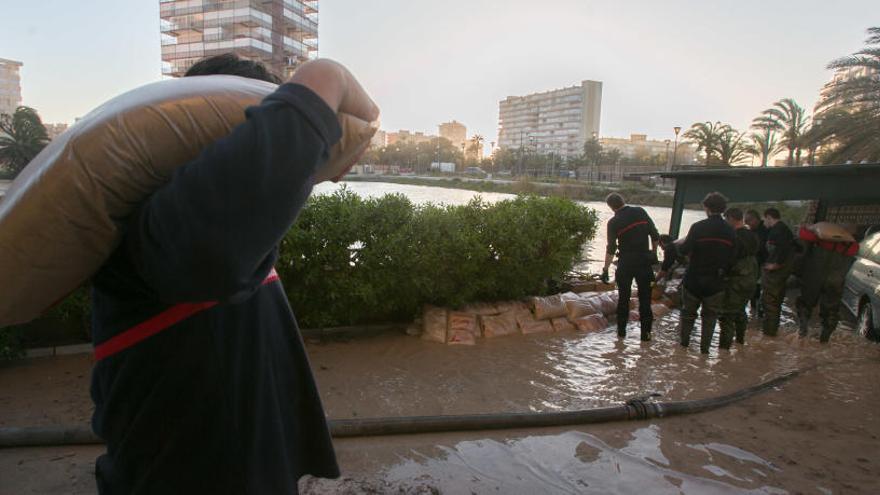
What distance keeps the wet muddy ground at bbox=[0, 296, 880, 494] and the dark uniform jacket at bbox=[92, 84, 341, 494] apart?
2.26 metres

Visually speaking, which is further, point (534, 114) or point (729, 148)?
point (534, 114)

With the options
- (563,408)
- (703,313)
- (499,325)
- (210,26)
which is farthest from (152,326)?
(210,26)

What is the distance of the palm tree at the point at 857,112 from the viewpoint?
59.6ft

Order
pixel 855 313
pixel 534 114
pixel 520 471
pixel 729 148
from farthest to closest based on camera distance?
pixel 534 114
pixel 729 148
pixel 855 313
pixel 520 471

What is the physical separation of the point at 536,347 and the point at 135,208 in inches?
247

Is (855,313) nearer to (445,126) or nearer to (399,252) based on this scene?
(399,252)

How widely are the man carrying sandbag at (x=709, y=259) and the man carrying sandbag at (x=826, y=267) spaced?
2060mm

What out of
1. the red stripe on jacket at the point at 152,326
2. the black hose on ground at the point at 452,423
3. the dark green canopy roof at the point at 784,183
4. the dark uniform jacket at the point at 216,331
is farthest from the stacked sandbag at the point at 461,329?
the dark green canopy roof at the point at 784,183

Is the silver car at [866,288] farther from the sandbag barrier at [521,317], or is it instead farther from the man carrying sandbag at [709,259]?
the sandbag barrier at [521,317]

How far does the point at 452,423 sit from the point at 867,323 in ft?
24.6

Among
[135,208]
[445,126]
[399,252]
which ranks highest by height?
[445,126]

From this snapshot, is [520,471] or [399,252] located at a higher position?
[399,252]

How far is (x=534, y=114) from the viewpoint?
6757 inches

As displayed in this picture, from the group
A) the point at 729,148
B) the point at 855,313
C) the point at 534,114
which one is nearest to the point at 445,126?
the point at 534,114
